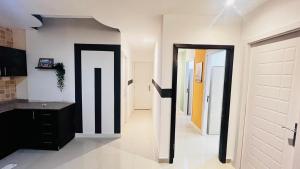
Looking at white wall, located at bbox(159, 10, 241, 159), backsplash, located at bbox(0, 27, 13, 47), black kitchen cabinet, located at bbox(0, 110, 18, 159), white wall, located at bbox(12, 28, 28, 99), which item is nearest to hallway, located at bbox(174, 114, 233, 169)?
white wall, located at bbox(159, 10, 241, 159)

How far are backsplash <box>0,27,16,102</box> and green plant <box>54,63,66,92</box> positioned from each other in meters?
0.91

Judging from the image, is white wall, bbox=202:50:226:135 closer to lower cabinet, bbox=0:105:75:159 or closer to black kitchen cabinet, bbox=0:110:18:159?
lower cabinet, bbox=0:105:75:159

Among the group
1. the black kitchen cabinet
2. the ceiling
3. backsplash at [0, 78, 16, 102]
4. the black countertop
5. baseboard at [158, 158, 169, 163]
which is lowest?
baseboard at [158, 158, 169, 163]

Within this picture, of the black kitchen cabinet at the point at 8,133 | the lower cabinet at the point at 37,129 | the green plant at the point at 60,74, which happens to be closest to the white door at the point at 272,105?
the lower cabinet at the point at 37,129

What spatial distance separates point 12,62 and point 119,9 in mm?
2358

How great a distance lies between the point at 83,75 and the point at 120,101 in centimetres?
97

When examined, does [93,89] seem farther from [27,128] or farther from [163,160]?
[163,160]

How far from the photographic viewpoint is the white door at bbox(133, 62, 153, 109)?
613 cm

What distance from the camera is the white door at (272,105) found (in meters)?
1.64

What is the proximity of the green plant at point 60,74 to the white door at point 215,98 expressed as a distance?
327 centimetres

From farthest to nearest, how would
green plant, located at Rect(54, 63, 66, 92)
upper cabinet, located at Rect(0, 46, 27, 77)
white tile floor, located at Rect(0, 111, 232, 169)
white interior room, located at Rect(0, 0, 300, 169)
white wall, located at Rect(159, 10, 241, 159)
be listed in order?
1. green plant, located at Rect(54, 63, 66, 92)
2. upper cabinet, located at Rect(0, 46, 27, 77)
3. white tile floor, located at Rect(0, 111, 232, 169)
4. white wall, located at Rect(159, 10, 241, 159)
5. white interior room, located at Rect(0, 0, 300, 169)

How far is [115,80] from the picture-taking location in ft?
11.5

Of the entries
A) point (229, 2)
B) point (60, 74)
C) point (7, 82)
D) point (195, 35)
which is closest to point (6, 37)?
point (7, 82)

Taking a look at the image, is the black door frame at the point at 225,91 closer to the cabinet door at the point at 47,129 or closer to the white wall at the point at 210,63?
the white wall at the point at 210,63
